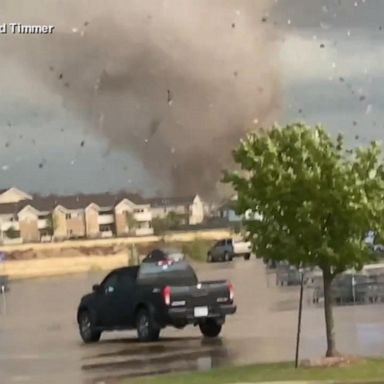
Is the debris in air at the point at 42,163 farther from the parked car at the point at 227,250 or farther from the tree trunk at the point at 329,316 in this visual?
the tree trunk at the point at 329,316

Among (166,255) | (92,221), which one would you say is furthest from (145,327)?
(92,221)

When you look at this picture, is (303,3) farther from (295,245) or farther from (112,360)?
(112,360)

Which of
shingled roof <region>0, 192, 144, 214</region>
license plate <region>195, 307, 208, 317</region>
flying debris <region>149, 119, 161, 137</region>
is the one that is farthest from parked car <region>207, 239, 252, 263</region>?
flying debris <region>149, 119, 161, 137</region>

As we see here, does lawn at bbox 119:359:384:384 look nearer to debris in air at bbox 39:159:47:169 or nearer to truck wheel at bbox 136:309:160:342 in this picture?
truck wheel at bbox 136:309:160:342

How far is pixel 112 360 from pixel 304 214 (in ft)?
12.8

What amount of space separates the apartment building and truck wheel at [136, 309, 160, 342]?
134cm

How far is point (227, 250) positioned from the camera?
52.8ft

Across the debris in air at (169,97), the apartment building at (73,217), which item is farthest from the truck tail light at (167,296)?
the debris in air at (169,97)

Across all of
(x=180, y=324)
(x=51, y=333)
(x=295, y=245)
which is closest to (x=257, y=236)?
(x=295, y=245)

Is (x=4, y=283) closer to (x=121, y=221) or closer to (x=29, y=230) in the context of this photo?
(x=29, y=230)

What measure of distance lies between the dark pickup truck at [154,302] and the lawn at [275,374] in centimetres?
174

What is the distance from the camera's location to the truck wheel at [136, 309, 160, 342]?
15594 mm

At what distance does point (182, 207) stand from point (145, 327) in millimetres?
2050

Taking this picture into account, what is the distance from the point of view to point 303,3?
16594 mm
